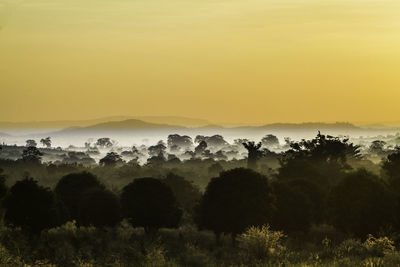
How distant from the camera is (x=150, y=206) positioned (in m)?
55.1

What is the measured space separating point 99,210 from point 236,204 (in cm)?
1237

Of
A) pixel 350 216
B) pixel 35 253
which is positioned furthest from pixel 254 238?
pixel 350 216

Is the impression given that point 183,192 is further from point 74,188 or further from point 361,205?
point 361,205

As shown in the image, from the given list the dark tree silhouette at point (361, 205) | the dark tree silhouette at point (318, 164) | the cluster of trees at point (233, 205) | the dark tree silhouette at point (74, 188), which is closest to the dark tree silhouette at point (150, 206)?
the cluster of trees at point (233, 205)

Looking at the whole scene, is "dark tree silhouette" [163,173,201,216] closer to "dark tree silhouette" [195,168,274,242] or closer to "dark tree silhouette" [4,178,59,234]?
"dark tree silhouette" [195,168,274,242]

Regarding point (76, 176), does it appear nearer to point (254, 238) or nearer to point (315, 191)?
point (315, 191)

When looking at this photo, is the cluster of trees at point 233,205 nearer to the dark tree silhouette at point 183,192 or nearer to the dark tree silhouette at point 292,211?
the dark tree silhouette at point 292,211

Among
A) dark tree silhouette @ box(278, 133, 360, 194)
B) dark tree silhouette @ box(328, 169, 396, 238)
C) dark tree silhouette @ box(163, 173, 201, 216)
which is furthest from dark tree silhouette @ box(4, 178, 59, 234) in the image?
dark tree silhouette @ box(278, 133, 360, 194)

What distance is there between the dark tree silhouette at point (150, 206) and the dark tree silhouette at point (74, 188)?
5670 millimetres

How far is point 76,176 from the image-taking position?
6328 centimetres

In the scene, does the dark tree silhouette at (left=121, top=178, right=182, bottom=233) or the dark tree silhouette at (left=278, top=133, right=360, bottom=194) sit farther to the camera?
the dark tree silhouette at (left=278, top=133, right=360, bottom=194)

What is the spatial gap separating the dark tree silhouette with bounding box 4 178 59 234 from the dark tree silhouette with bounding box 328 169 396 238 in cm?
2404

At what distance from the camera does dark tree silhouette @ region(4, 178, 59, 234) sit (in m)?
49.1

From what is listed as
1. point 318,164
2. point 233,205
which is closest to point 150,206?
point 233,205
